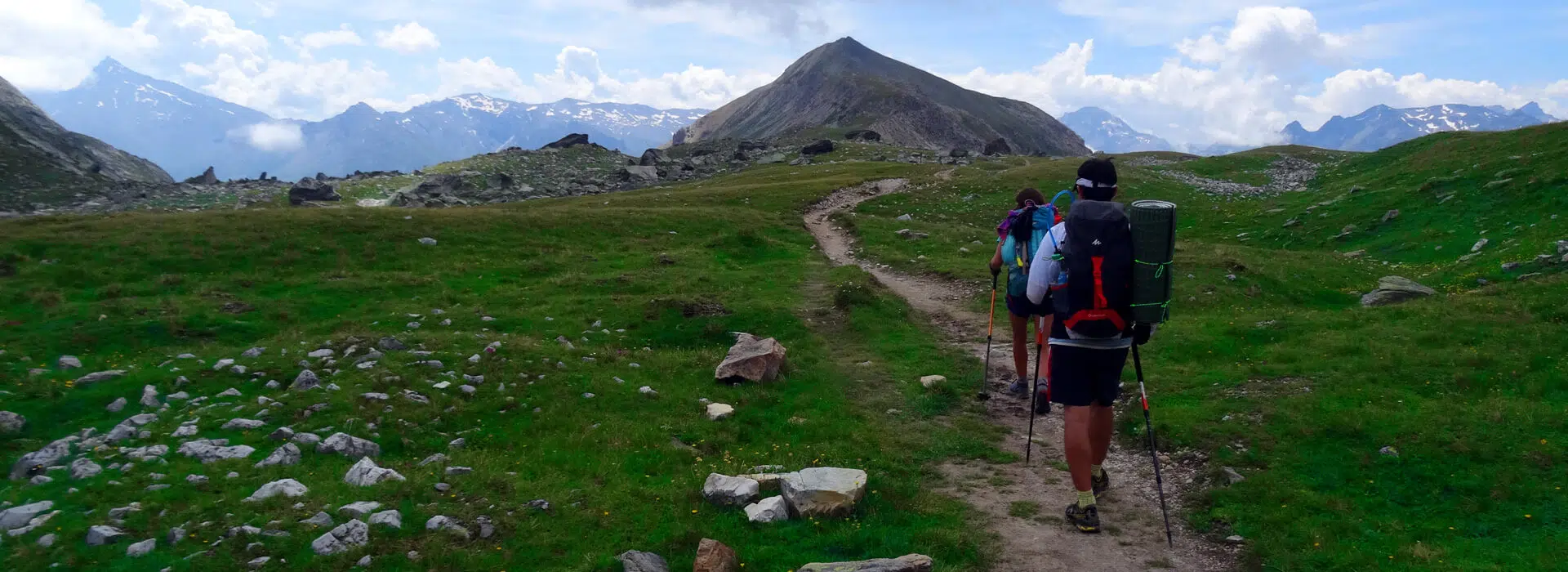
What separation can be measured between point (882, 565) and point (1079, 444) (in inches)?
117

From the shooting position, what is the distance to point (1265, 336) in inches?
681

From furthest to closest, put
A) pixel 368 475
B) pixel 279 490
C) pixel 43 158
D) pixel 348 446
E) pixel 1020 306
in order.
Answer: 1. pixel 43 158
2. pixel 1020 306
3. pixel 348 446
4. pixel 368 475
5. pixel 279 490

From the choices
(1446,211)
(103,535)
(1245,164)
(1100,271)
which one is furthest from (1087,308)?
(1245,164)

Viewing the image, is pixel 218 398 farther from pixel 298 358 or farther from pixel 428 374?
pixel 428 374

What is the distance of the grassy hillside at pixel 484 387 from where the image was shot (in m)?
8.66

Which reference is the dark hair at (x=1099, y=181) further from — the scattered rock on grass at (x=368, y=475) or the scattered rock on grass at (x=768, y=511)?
the scattered rock on grass at (x=368, y=475)

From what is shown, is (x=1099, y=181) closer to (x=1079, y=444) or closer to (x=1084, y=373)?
(x=1084, y=373)

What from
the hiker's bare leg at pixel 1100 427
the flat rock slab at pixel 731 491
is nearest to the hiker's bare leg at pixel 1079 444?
the hiker's bare leg at pixel 1100 427

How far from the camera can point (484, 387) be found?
13953mm

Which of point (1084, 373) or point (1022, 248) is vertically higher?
point (1022, 248)

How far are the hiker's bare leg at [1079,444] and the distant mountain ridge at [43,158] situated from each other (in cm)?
9108

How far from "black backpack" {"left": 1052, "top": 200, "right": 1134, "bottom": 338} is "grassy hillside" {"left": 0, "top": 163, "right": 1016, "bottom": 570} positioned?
9.58ft

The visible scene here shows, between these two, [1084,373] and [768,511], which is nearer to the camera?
[1084,373]

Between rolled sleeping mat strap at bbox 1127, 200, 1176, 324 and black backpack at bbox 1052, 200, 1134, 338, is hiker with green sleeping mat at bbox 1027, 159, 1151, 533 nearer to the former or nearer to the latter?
black backpack at bbox 1052, 200, 1134, 338
